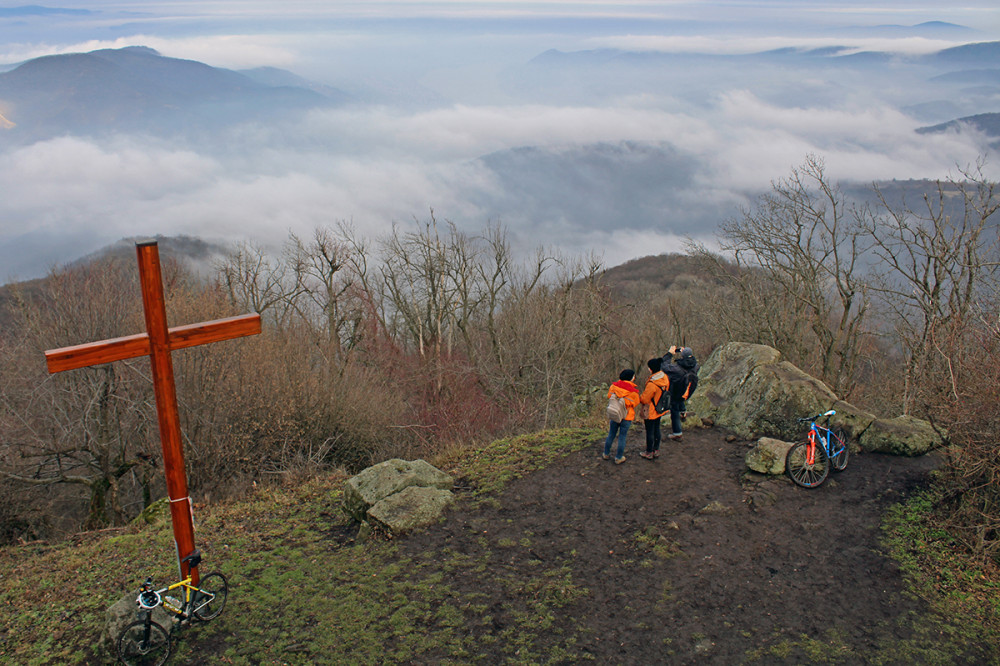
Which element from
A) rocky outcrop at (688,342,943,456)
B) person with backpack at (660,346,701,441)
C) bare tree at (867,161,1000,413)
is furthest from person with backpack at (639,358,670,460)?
bare tree at (867,161,1000,413)

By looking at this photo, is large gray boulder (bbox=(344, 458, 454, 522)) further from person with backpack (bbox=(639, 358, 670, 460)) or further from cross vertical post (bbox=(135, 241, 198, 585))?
person with backpack (bbox=(639, 358, 670, 460))

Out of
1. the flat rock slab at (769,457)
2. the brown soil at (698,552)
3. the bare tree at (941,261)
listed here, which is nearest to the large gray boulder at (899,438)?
the brown soil at (698,552)

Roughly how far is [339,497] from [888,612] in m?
7.30

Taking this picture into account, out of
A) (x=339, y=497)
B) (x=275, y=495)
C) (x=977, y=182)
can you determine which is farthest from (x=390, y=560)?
(x=977, y=182)

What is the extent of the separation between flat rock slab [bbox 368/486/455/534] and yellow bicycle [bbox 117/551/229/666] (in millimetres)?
2370

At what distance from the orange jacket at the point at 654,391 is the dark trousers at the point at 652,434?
15cm

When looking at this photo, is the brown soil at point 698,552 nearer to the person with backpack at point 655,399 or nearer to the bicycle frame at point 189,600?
the person with backpack at point 655,399

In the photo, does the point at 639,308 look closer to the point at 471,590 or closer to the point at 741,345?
the point at 741,345

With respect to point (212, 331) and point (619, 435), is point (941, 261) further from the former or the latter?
point (212, 331)

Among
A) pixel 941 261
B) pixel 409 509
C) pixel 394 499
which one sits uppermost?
pixel 941 261

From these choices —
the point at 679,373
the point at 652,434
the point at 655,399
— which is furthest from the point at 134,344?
the point at 679,373

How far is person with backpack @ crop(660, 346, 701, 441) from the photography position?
9.75 m

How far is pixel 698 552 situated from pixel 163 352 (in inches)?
247

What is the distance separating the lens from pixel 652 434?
9.48 m
